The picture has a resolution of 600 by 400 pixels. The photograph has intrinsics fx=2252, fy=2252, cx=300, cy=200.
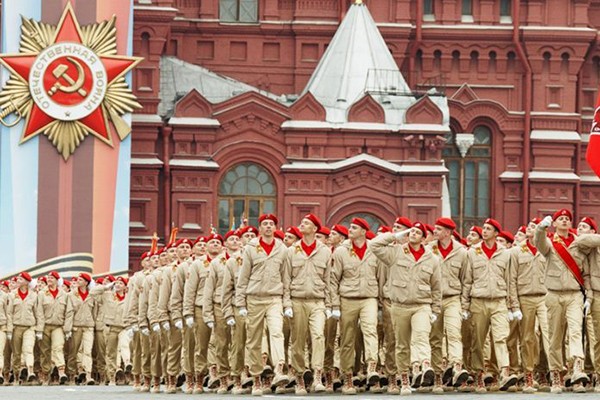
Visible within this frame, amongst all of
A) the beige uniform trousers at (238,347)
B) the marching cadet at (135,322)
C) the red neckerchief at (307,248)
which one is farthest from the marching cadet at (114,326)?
the red neckerchief at (307,248)

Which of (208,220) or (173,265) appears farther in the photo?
(208,220)

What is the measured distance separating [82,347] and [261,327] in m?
10.8

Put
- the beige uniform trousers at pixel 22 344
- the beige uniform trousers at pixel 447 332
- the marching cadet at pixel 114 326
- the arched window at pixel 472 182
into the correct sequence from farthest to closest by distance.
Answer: the arched window at pixel 472 182, the beige uniform trousers at pixel 22 344, the marching cadet at pixel 114 326, the beige uniform trousers at pixel 447 332

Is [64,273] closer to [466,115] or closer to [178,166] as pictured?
[178,166]

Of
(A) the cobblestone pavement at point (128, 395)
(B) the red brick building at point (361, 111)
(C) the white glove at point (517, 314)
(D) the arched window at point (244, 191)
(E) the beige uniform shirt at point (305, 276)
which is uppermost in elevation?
(B) the red brick building at point (361, 111)

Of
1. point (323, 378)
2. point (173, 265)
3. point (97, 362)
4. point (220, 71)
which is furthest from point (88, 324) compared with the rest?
point (220, 71)

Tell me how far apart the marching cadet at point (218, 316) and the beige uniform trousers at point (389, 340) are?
6.07 ft

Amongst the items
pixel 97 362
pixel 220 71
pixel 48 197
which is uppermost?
pixel 220 71

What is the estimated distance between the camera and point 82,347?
35344 millimetres

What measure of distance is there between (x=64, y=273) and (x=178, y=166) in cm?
452

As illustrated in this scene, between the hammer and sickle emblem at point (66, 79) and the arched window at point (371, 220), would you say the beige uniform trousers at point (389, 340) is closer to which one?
the hammer and sickle emblem at point (66, 79)

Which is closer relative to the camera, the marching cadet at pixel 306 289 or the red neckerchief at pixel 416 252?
the red neckerchief at pixel 416 252

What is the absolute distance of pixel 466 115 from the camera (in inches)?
2020

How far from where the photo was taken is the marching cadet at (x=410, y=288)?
24.5 metres
